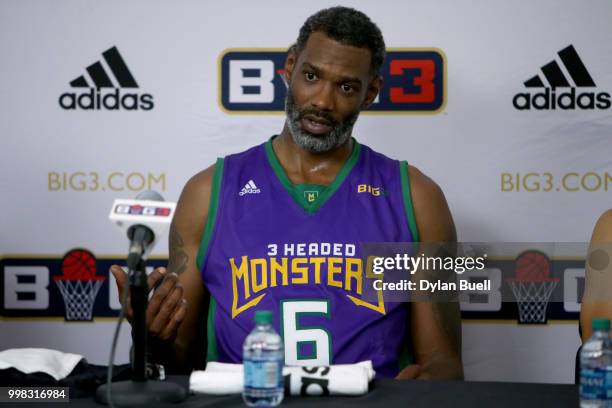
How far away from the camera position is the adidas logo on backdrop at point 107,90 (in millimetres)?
2627

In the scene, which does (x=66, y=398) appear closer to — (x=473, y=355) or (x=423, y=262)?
(x=423, y=262)

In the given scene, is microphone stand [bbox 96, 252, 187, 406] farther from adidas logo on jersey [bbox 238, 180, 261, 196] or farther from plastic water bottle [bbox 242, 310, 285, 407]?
adidas logo on jersey [bbox 238, 180, 261, 196]

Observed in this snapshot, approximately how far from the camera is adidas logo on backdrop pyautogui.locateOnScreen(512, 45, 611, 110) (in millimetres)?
2576

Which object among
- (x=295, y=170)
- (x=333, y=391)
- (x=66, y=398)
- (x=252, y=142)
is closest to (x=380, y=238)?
(x=295, y=170)

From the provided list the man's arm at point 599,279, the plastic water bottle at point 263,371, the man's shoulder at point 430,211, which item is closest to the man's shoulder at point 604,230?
the man's arm at point 599,279

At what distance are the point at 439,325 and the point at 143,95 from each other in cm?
109

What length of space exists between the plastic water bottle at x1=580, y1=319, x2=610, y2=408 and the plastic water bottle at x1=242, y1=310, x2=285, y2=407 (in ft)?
1.45

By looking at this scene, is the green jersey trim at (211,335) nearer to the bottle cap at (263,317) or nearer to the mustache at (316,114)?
the mustache at (316,114)

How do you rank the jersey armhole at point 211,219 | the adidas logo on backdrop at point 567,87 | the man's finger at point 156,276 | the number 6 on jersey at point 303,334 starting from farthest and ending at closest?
the adidas logo on backdrop at point 567,87 < the jersey armhole at point 211,219 < the number 6 on jersey at point 303,334 < the man's finger at point 156,276

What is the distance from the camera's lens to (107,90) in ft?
8.63

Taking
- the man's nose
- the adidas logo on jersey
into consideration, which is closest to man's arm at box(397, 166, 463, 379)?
the man's nose

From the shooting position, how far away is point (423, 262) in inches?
88.0

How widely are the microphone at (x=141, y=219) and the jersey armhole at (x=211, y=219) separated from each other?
2.87 ft

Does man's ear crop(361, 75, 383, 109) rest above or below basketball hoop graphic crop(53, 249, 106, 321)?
above
